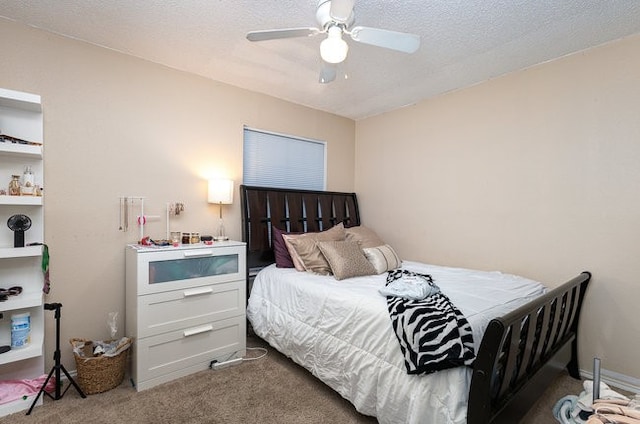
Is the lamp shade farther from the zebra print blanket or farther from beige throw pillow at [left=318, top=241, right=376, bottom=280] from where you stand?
the zebra print blanket

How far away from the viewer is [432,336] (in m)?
1.48

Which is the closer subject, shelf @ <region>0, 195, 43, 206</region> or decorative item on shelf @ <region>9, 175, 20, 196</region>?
shelf @ <region>0, 195, 43, 206</region>

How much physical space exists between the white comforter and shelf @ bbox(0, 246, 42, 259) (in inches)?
61.8

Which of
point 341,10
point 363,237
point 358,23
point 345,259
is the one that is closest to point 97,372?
point 345,259

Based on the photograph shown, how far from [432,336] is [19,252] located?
2458 mm

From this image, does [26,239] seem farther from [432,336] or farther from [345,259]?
[432,336]

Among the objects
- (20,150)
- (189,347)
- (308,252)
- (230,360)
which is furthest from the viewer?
(308,252)

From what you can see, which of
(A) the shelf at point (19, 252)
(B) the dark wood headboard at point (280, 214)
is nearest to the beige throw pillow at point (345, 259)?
(B) the dark wood headboard at point (280, 214)

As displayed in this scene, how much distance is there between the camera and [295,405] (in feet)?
6.48

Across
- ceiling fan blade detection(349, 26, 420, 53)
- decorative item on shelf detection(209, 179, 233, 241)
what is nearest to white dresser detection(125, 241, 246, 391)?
decorative item on shelf detection(209, 179, 233, 241)

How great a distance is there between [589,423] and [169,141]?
3099mm

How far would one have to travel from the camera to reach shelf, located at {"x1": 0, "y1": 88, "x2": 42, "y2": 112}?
1874 mm

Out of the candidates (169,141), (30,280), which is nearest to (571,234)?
(169,141)

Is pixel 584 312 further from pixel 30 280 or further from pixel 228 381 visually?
pixel 30 280
